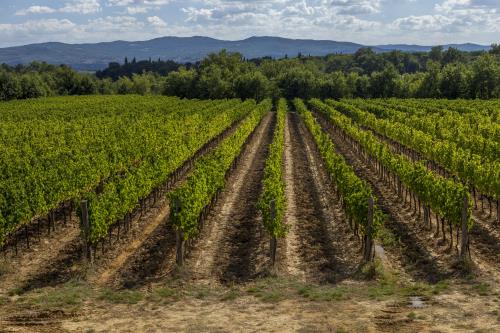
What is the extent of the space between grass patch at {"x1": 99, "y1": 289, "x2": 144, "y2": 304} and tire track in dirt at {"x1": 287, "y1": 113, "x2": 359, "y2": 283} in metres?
4.95

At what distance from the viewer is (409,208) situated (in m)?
24.5

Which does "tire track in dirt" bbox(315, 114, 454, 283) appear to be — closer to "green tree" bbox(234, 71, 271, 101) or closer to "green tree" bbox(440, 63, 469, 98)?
"green tree" bbox(440, 63, 469, 98)

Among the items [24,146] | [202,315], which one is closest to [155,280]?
[202,315]

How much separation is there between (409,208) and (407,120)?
1244 inches

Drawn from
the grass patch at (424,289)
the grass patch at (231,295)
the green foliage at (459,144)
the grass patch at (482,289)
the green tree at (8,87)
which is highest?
the green tree at (8,87)

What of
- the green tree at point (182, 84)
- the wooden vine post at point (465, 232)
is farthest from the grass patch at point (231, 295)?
the green tree at point (182, 84)

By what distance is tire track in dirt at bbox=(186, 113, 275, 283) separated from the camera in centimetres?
1692

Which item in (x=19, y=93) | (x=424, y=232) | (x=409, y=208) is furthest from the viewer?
(x=19, y=93)

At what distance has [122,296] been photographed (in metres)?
14.9

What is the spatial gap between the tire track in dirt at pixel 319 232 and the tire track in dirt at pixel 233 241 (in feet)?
4.29

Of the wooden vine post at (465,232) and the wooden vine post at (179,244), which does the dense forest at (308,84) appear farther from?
the wooden vine post at (179,244)

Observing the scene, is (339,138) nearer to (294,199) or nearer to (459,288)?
(294,199)

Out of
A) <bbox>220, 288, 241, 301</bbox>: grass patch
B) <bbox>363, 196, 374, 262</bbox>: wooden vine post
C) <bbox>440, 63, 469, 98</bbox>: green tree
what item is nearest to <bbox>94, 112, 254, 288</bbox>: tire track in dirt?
<bbox>220, 288, 241, 301</bbox>: grass patch

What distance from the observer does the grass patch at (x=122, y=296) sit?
48.0ft
